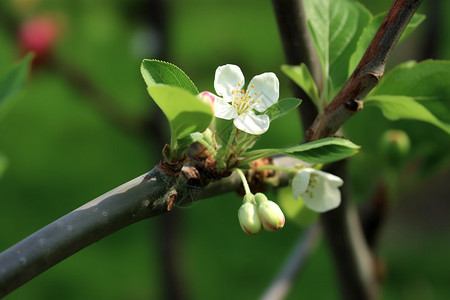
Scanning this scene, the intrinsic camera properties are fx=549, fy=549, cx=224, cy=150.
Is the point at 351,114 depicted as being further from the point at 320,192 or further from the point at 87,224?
the point at 87,224

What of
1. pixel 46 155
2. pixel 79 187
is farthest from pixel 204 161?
pixel 46 155

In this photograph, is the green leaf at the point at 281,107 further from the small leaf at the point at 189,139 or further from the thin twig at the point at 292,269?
the thin twig at the point at 292,269

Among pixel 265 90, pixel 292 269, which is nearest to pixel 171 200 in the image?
pixel 265 90

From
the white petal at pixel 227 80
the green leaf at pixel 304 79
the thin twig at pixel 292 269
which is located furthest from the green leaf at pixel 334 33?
the thin twig at pixel 292 269

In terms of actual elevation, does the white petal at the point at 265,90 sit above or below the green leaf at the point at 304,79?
above

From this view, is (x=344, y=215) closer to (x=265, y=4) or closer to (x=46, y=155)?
(x=46, y=155)

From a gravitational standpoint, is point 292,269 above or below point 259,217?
below
